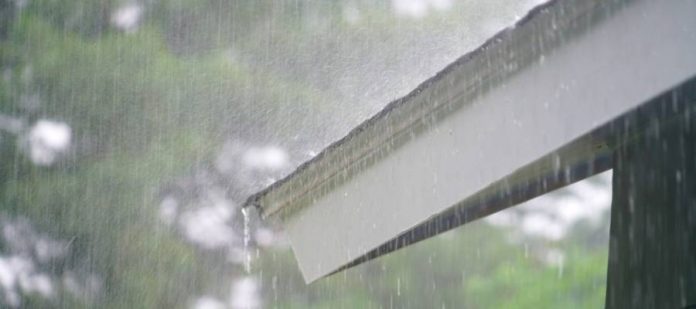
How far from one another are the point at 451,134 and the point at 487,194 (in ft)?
0.73

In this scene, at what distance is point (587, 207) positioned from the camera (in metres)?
4.47

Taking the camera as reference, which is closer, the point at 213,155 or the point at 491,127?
the point at 491,127

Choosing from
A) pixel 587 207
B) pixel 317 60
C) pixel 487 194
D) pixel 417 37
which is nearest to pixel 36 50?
pixel 317 60

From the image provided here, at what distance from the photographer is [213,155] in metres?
4.73

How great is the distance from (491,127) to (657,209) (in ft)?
1.22

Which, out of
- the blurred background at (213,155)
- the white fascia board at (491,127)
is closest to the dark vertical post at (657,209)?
the white fascia board at (491,127)

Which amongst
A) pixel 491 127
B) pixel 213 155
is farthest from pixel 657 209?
pixel 213 155

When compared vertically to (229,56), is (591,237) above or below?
below

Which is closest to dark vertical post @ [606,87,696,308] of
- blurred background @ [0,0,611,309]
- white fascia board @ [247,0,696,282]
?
white fascia board @ [247,0,696,282]

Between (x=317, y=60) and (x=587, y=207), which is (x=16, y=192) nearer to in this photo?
(x=317, y=60)

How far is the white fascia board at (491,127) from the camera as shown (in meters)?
1.29

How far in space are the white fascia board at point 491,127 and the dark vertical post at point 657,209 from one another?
0.07m

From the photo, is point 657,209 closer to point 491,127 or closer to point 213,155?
point 491,127

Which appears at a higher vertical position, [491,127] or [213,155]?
[213,155]
